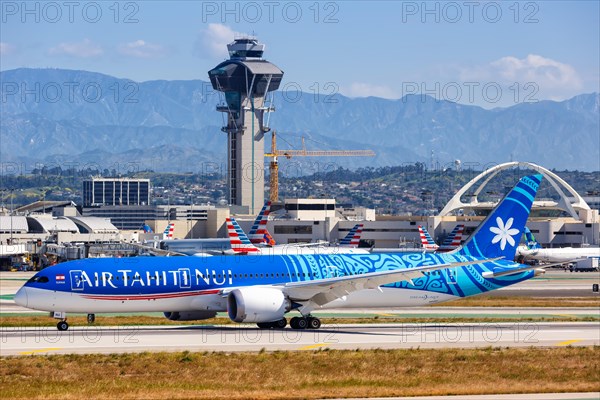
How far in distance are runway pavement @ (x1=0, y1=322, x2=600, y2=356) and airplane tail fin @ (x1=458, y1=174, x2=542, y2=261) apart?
4227 mm

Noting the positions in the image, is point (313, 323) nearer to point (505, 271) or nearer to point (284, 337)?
point (284, 337)

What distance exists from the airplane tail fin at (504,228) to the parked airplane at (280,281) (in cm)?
6

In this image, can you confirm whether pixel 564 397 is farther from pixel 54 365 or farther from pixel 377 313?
pixel 377 313

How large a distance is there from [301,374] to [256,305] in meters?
15.0

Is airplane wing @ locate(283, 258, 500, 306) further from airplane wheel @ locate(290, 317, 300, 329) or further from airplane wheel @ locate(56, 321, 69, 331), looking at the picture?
airplane wheel @ locate(56, 321, 69, 331)

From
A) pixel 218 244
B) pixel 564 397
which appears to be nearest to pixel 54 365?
pixel 564 397

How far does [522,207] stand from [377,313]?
13469 millimetres

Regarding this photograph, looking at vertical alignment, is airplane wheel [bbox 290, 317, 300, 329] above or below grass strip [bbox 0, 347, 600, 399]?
below

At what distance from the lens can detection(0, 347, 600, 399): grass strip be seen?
112 ft

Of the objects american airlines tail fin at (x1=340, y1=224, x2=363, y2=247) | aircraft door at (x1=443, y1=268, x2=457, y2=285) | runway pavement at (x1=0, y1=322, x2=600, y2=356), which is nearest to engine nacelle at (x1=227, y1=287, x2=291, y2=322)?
runway pavement at (x1=0, y1=322, x2=600, y2=356)

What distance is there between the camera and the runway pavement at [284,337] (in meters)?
46.8

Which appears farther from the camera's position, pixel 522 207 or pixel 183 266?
pixel 522 207

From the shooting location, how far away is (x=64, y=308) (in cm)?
5325

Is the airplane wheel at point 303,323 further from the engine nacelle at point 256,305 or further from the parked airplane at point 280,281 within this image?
the engine nacelle at point 256,305
